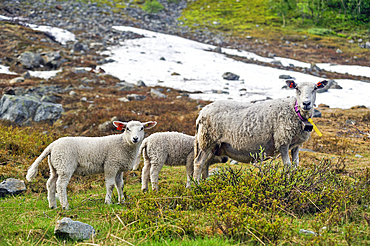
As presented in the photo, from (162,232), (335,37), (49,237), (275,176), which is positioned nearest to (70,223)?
(49,237)

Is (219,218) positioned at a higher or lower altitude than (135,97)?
higher

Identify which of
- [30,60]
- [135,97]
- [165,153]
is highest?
[165,153]

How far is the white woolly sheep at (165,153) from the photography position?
7859 mm

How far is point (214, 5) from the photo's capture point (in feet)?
292

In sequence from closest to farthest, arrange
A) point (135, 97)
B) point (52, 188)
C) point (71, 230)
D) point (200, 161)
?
point (71, 230) < point (52, 188) < point (200, 161) < point (135, 97)

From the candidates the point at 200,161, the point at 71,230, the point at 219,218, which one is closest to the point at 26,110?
the point at 200,161

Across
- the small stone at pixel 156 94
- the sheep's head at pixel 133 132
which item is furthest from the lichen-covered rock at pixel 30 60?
the sheep's head at pixel 133 132

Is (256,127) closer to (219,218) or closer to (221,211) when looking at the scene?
(221,211)

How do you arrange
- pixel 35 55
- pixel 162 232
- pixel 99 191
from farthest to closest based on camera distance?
1. pixel 35 55
2. pixel 99 191
3. pixel 162 232

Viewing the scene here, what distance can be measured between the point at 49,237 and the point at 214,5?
306 feet

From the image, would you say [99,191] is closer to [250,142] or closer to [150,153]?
[150,153]

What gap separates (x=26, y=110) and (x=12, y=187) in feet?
35.3

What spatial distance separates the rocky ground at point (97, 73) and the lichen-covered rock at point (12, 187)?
674 centimetres

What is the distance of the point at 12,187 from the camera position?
22.7 ft
